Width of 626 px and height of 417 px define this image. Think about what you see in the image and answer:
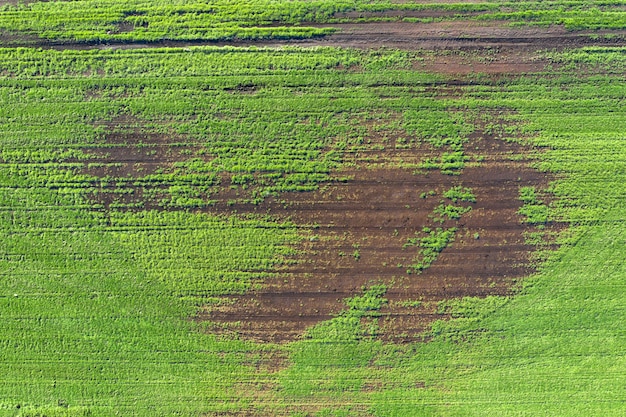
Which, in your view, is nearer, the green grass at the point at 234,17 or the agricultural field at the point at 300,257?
the agricultural field at the point at 300,257

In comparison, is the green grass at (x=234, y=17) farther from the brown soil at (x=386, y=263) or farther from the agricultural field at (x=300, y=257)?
the brown soil at (x=386, y=263)

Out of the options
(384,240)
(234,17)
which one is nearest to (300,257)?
(384,240)

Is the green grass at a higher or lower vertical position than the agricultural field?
higher

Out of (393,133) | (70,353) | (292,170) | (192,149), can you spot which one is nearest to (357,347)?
(292,170)

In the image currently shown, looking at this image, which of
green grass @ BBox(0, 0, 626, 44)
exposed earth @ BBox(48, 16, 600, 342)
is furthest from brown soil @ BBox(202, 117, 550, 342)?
green grass @ BBox(0, 0, 626, 44)

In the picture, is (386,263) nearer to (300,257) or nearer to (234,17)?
(300,257)

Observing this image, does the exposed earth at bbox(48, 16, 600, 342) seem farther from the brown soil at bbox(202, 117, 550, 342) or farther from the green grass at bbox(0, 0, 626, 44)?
the green grass at bbox(0, 0, 626, 44)

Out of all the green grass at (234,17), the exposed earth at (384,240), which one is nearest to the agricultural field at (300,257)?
the exposed earth at (384,240)

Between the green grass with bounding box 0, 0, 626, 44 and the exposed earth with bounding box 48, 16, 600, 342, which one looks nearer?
the exposed earth with bounding box 48, 16, 600, 342
